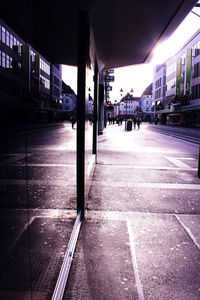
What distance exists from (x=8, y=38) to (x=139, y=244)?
8.84 ft

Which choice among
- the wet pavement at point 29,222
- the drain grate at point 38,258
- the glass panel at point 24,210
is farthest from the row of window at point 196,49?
the drain grate at point 38,258

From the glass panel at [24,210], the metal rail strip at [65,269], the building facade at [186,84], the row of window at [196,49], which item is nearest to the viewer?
the glass panel at [24,210]

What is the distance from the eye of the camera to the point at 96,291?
216 centimetres

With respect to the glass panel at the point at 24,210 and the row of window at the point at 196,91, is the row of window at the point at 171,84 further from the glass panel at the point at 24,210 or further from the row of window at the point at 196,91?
the glass panel at the point at 24,210

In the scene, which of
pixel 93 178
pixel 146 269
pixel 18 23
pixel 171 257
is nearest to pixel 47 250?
pixel 146 269

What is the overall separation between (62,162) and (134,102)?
15262 cm

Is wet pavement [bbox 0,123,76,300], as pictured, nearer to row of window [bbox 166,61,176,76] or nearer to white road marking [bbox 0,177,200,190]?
white road marking [bbox 0,177,200,190]

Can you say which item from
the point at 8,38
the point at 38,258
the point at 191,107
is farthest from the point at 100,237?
the point at 191,107

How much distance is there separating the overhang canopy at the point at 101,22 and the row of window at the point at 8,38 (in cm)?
6

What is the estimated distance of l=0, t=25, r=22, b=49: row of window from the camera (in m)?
0.99

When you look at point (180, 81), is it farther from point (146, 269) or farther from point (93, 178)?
point (146, 269)

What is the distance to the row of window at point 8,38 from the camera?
3.26 feet

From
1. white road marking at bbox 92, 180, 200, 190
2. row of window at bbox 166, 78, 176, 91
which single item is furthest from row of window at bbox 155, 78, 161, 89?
white road marking at bbox 92, 180, 200, 190

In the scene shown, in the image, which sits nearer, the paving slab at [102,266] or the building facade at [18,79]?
the building facade at [18,79]
